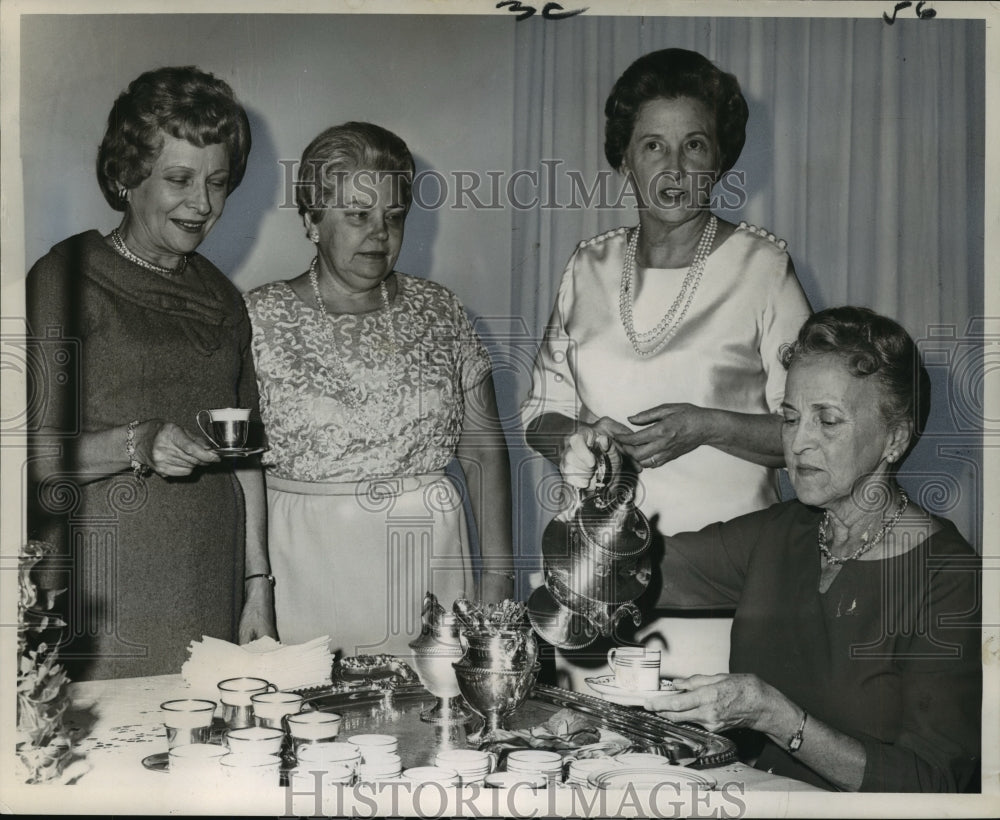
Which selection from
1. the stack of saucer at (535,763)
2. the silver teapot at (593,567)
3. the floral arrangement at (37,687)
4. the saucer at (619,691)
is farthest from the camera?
the silver teapot at (593,567)

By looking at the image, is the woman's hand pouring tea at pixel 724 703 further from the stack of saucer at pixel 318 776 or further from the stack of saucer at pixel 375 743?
the stack of saucer at pixel 318 776

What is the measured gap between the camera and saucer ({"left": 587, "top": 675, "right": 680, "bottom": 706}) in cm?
312

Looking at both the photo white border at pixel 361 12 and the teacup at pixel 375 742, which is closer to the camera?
the teacup at pixel 375 742

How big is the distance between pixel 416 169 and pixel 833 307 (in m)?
1.25

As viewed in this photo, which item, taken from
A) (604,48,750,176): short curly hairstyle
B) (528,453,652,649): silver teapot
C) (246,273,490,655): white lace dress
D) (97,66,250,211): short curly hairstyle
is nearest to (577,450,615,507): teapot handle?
(528,453,652,649): silver teapot

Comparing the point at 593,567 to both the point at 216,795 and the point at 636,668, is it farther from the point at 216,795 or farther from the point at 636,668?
the point at 216,795

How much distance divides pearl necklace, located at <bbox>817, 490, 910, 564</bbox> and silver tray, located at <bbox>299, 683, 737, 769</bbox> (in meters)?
0.60

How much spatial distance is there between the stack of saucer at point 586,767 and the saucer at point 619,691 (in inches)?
6.9

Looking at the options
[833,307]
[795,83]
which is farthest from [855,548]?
[795,83]

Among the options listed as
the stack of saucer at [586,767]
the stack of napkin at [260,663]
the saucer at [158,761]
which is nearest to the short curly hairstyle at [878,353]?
the stack of saucer at [586,767]

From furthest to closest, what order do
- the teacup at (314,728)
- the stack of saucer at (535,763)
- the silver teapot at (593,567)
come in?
the silver teapot at (593,567), the teacup at (314,728), the stack of saucer at (535,763)

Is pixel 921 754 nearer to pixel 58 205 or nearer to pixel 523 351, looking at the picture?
pixel 523 351

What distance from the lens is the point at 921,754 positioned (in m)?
3.16

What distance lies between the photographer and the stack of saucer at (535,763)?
2879mm
